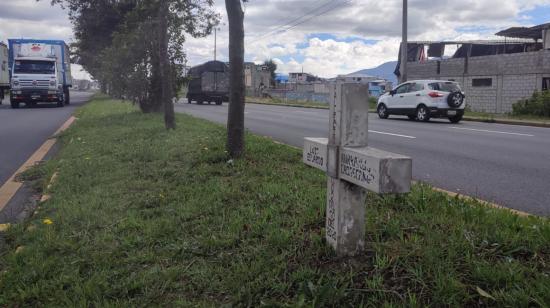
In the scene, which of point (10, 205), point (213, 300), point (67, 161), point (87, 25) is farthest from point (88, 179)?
point (87, 25)

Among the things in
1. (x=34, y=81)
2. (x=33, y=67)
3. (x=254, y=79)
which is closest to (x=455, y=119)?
(x=34, y=81)

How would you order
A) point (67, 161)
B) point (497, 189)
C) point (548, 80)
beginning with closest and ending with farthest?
point (497, 189) < point (67, 161) < point (548, 80)

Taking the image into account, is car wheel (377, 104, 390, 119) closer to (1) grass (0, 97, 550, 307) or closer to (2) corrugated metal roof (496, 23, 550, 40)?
(2) corrugated metal roof (496, 23, 550, 40)

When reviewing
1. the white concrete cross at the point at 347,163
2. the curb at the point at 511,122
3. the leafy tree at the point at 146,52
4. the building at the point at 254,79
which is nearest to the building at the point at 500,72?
the curb at the point at 511,122

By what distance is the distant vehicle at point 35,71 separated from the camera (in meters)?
26.5

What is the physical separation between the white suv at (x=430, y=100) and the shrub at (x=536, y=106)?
16.3 ft

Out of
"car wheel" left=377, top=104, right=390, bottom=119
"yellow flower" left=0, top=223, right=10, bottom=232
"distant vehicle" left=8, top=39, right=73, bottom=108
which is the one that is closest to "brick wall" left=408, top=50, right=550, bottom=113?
"car wheel" left=377, top=104, right=390, bottom=119

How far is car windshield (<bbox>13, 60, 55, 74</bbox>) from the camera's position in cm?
2681

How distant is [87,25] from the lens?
107 ft

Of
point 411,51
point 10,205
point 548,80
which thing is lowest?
point 10,205

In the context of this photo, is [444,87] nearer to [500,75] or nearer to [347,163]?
[500,75]

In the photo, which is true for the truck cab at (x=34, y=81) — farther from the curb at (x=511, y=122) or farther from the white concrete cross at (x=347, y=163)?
the white concrete cross at (x=347, y=163)

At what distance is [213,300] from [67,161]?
18.6ft

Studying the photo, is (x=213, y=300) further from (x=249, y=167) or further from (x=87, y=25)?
(x=87, y=25)
